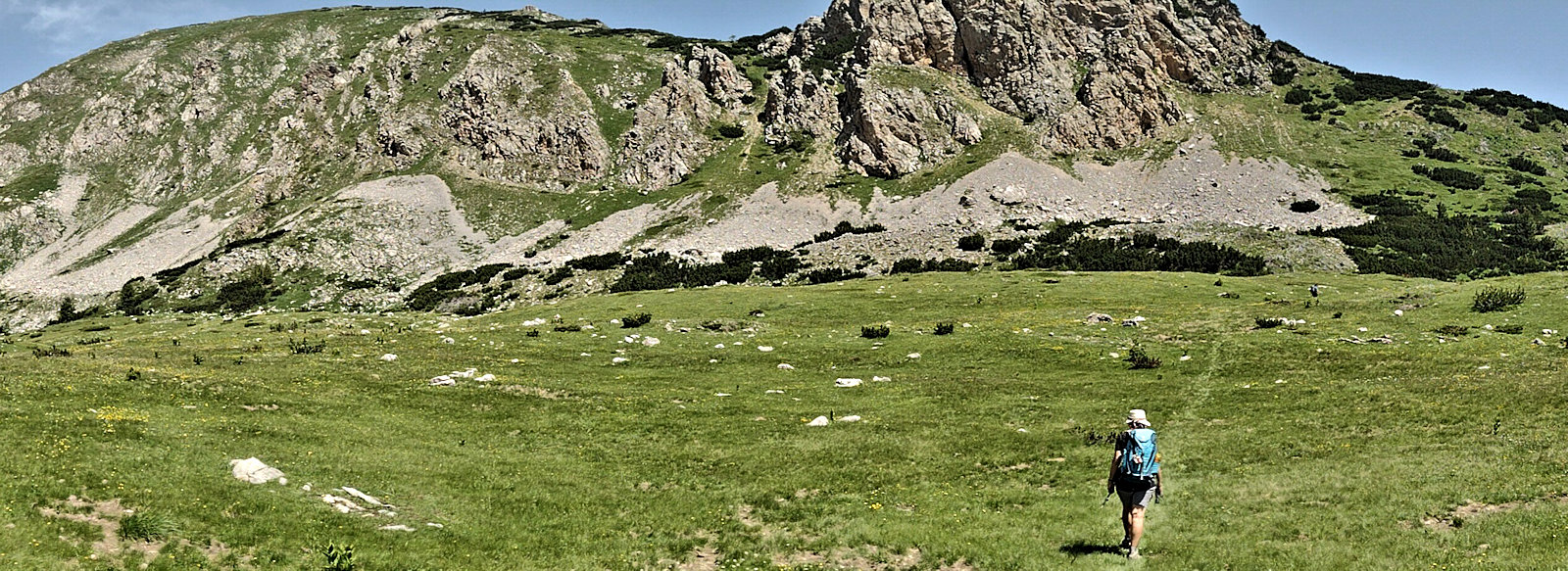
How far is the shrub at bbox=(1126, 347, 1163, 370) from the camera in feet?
106

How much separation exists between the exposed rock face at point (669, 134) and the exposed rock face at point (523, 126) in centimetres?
620

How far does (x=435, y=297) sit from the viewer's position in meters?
81.5

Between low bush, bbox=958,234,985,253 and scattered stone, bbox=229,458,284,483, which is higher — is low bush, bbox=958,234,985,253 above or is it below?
above

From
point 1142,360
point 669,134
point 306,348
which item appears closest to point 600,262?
point 669,134

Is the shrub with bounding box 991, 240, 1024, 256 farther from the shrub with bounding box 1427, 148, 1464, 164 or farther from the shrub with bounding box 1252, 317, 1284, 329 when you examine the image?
the shrub with bounding box 1427, 148, 1464, 164

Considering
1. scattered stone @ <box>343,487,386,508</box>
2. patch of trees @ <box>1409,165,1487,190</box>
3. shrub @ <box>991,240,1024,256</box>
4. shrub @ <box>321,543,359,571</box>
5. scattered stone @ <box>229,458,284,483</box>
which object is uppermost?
patch of trees @ <box>1409,165,1487,190</box>

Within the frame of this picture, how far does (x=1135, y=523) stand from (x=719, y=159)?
126130mm

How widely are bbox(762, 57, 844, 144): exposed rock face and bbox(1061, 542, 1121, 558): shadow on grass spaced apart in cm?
12508

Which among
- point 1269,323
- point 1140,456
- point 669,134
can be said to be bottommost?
point 1140,456

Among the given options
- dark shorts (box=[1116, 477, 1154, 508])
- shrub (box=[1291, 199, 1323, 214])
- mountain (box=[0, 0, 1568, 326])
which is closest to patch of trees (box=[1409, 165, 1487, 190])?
mountain (box=[0, 0, 1568, 326])

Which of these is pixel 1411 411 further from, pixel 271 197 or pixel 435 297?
pixel 271 197

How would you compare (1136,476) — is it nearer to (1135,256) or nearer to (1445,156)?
(1135,256)

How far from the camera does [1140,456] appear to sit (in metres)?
13.8

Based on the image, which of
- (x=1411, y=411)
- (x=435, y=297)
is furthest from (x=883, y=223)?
(x=1411, y=411)
